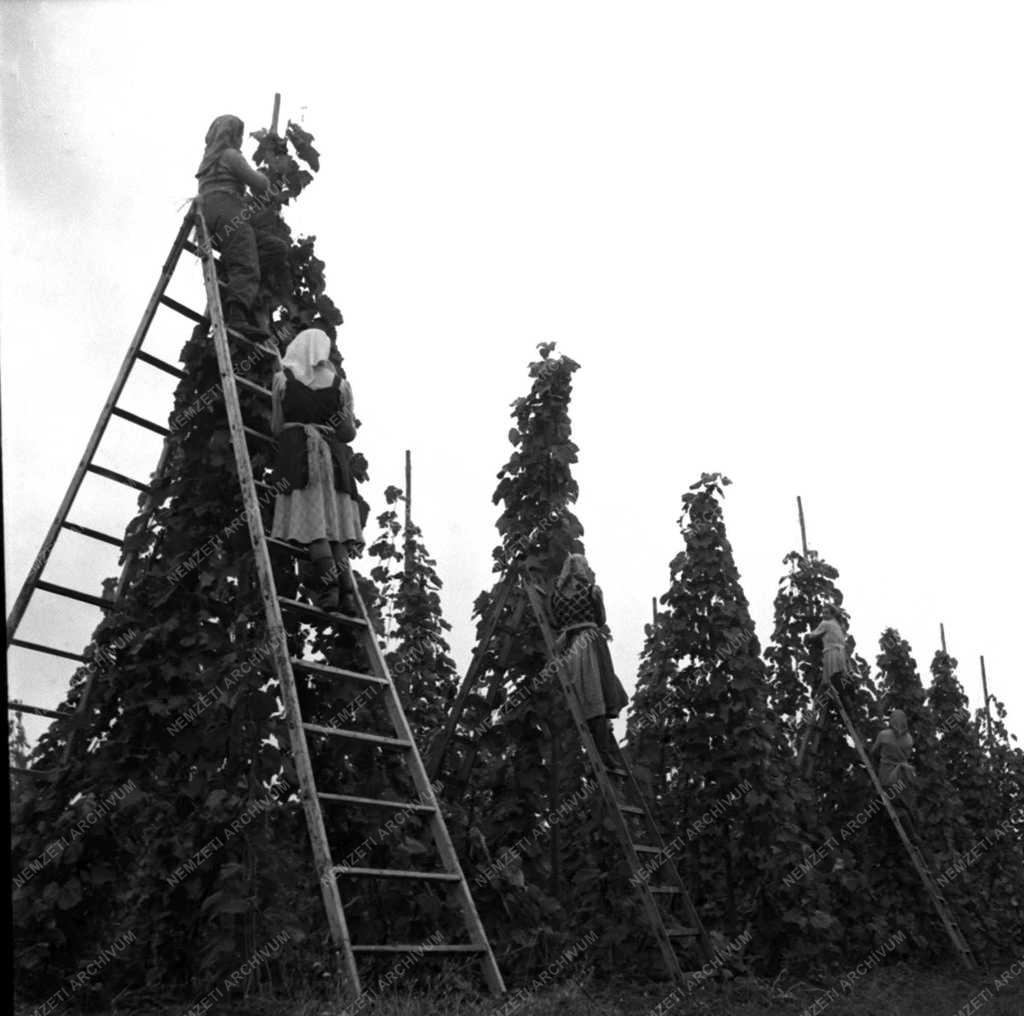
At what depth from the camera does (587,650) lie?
10523 mm

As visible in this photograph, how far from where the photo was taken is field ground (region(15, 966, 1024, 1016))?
5.84 meters

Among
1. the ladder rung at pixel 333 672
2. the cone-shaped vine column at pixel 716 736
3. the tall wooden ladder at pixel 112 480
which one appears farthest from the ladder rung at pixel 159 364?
the cone-shaped vine column at pixel 716 736

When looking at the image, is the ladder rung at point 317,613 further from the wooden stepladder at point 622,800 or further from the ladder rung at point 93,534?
the wooden stepladder at point 622,800

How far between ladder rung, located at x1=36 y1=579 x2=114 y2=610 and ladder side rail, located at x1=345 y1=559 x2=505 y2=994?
1.45m

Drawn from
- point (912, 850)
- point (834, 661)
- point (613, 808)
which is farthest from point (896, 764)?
point (613, 808)

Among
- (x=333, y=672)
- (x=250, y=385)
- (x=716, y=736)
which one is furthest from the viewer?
(x=716, y=736)

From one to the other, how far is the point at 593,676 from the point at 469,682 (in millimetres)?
1102

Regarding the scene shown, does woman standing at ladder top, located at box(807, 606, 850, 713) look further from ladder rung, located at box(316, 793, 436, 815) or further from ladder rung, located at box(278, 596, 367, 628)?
ladder rung, located at box(316, 793, 436, 815)

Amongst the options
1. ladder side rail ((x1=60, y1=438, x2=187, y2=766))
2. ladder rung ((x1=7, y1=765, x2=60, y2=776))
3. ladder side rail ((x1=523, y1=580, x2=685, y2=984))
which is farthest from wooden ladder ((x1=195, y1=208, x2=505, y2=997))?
ladder side rail ((x1=523, y1=580, x2=685, y2=984))

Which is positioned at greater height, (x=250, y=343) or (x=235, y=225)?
(x=235, y=225)

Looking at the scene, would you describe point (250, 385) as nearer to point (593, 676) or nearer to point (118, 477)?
point (118, 477)

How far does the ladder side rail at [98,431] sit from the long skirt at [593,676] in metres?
4.30

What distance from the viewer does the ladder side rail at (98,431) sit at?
23.3 ft

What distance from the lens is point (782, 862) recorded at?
43.2 ft
